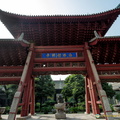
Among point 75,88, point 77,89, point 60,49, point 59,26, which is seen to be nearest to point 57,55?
point 60,49

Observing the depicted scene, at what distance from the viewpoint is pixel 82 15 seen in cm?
810

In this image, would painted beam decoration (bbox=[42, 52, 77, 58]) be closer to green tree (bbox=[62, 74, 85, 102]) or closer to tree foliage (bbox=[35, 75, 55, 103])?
green tree (bbox=[62, 74, 85, 102])

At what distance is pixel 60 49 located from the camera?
911 centimetres

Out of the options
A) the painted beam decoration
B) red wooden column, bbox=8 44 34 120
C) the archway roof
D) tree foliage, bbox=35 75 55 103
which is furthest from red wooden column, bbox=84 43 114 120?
tree foliage, bbox=35 75 55 103

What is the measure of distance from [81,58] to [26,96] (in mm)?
4872

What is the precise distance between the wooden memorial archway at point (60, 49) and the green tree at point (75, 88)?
11.4 metres

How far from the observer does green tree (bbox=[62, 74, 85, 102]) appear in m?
19.8

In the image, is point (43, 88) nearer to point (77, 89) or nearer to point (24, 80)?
point (77, 89)

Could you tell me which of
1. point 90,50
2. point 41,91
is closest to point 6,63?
point 90,50

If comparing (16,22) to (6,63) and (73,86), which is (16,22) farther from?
(73,86)

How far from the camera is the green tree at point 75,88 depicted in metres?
19.8

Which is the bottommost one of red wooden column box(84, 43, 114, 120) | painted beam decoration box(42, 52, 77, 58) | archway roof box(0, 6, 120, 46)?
red wooden column box(84, 43, 114, 120)

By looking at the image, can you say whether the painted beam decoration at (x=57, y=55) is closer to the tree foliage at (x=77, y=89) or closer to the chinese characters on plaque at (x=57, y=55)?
the chinese characters on plaque at (x=57, y=55)

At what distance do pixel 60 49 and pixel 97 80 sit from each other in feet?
12.0
